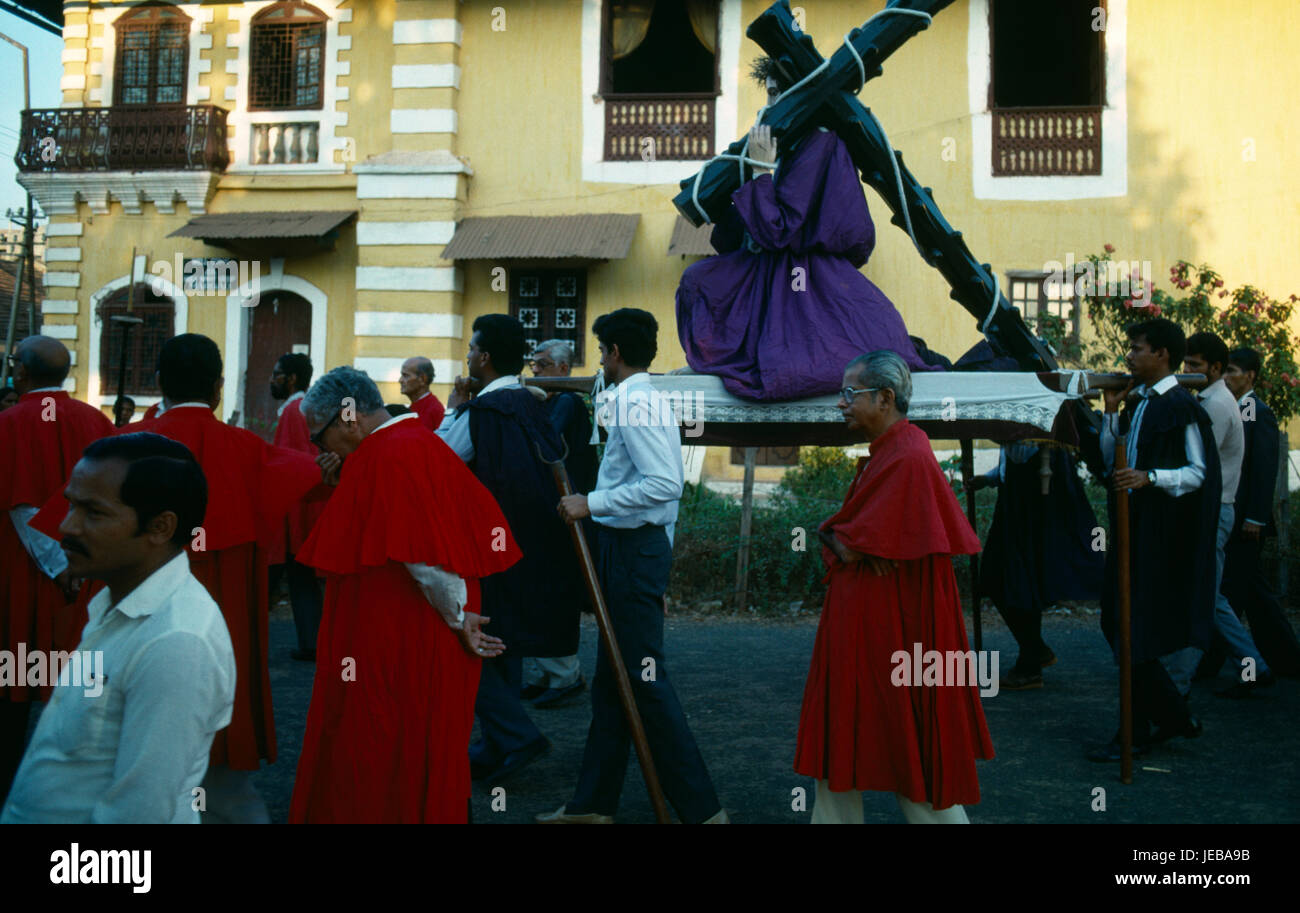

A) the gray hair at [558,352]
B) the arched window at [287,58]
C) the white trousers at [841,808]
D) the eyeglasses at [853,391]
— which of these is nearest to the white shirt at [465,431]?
the gray hair at [558,352]

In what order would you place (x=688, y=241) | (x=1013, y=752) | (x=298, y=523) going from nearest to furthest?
(x=1013, y=752), (x=298, y=523), (x=688, y=241)

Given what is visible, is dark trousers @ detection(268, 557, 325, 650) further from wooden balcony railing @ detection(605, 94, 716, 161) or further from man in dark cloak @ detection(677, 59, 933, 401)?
wooden balcony railing @ detection(605, 94, 716, 161)

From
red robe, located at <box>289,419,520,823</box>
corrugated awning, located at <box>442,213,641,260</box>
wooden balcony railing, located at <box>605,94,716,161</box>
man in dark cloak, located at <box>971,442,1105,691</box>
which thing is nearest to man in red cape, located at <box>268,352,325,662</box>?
red robe, located at <box>289,419,520,823</box>

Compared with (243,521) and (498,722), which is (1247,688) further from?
(243,521)

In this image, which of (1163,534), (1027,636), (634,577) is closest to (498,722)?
(634,577)

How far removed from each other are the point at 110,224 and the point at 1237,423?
15.7m

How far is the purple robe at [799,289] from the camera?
4.68 metres

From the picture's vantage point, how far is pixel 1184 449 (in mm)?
5379

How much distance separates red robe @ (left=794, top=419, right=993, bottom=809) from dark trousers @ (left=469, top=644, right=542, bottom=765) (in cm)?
175

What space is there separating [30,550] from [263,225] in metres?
12.0

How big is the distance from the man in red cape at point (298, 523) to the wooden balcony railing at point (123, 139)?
9711 mm

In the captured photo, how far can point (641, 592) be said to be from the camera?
4.34m

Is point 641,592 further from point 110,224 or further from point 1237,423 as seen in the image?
point 110,224

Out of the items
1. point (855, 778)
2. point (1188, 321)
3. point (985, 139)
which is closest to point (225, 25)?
point (985, 139)
